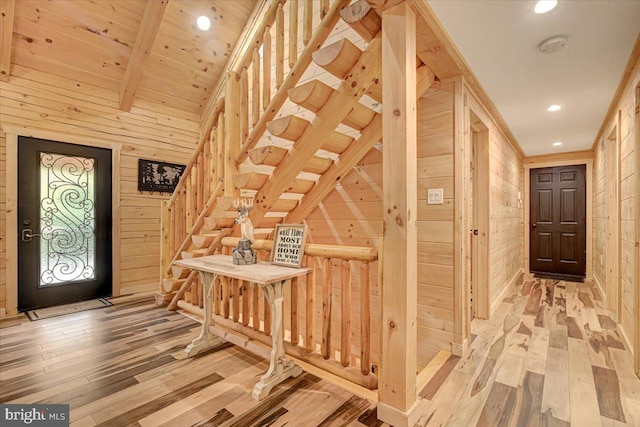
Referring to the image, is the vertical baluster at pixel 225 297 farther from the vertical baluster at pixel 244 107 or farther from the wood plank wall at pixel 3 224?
the wood plank wall at pixel 3 224

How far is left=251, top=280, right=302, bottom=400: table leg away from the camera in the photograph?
1862 mm

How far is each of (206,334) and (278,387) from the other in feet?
2.88

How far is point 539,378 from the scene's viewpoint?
2059mm

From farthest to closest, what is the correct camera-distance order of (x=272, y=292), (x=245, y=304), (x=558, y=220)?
(x=558, y=220) < (x=245, y=304) < (x=272, y=292)

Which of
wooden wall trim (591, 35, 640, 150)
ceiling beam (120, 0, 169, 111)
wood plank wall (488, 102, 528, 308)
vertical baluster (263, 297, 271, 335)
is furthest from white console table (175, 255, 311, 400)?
ceiling beam (120, 0, 169, 111)

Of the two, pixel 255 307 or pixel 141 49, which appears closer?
pixel 255 307

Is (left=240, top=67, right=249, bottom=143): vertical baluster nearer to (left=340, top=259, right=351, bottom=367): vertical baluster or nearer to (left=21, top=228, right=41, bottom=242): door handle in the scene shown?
(left=340, top=259, right=351, bottom=367): vertical baluster

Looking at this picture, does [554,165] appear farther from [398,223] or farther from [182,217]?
[182,217]

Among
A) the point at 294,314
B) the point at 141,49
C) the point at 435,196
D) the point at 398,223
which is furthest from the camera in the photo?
the point at 141,49

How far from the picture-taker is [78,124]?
150 inches

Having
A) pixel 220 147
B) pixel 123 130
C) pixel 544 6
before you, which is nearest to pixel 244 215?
pixel 220 147

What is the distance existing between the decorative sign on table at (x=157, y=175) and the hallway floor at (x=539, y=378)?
435 centimetres

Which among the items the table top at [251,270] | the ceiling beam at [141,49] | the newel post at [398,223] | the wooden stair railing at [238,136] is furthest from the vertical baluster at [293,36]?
the ceiling beam at [141,49]

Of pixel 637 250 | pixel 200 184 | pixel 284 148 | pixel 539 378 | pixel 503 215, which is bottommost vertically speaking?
pixel 539 378
